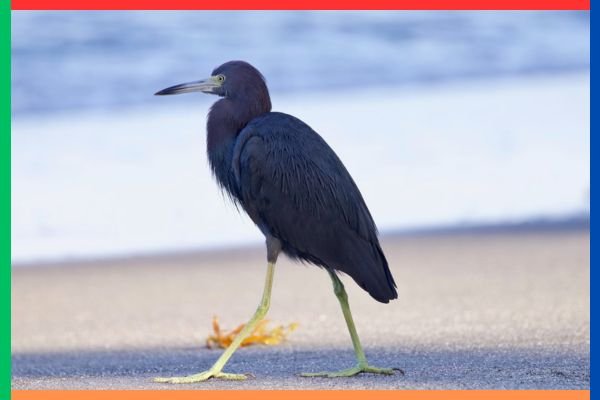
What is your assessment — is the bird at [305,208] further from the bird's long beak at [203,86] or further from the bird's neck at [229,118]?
the bird's long beak at [203,86]

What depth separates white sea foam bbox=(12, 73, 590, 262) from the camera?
1035 cm

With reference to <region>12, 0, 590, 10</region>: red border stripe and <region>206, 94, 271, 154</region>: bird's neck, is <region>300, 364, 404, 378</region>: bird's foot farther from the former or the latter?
<region>12, 0, 590, 10</region>: red border stripe

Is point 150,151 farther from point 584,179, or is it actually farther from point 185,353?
point 185,353

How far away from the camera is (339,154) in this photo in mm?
11953

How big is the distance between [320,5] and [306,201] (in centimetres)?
1477

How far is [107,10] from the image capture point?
21.8 meters

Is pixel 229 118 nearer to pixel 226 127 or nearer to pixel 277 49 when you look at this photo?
pixel 226 127

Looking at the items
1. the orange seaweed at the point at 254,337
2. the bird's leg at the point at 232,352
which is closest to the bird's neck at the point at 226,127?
the bird's leg at the point at 232,352

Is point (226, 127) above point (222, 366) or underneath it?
above

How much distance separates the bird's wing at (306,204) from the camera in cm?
550

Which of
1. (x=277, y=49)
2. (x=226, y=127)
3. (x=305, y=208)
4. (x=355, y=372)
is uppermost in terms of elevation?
(x=277, y=49)

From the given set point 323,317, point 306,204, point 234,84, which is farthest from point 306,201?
point 323,317

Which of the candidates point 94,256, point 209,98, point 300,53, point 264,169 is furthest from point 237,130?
point 300,53

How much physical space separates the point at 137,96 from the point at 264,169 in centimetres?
1141
